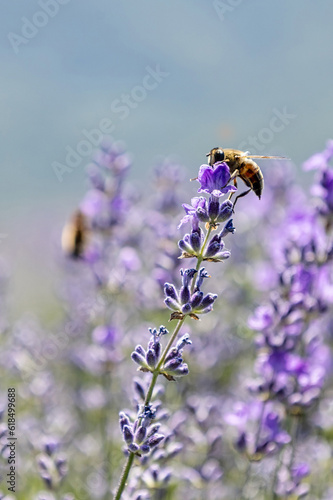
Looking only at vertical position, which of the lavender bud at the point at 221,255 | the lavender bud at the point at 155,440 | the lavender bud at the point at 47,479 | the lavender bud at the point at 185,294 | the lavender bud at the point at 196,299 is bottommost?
the lavender bud at the point at 155,440

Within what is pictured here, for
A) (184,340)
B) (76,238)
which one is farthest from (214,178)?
(76,238)

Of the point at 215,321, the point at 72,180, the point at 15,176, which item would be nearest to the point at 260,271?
the point at 215,321

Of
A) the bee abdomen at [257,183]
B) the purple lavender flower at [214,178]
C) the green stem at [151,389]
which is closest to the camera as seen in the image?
the green stem at [151,389]

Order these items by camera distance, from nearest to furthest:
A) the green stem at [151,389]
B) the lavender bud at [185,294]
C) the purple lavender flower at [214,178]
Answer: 1. the green stem at [151,389]
2. the lavender bud at [185,294]
3. the purple lavender flower at [214,178]

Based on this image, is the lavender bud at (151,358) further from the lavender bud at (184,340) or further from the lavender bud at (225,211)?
the lavender bud at (225,211)

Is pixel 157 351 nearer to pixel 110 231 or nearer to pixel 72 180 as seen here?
pixel 110 231

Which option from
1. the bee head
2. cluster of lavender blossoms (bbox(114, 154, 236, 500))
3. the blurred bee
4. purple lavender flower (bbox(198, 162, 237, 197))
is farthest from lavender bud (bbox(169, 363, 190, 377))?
the blurred bee

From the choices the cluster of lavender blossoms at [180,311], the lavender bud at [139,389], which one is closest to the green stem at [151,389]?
the cluster of lavender blossoms at [180,311]
